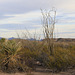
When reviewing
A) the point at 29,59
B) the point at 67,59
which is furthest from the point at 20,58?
the point at 67,59

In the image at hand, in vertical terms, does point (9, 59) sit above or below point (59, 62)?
above

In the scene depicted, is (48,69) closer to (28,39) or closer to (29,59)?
(29,59)

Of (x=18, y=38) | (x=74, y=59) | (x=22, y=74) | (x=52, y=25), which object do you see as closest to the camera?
(x=22, y=74)

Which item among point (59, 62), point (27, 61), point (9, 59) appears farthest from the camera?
point (27, 61)

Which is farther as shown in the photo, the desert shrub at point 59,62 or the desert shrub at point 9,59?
the desert shrub at point 9,59

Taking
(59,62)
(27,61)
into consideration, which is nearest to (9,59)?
(27,61)

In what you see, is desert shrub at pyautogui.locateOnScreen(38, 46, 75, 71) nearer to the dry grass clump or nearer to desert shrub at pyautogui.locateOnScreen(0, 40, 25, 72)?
the dry grass clump

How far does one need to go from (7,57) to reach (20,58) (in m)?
0.74

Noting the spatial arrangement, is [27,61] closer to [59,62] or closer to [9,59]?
[9,59]

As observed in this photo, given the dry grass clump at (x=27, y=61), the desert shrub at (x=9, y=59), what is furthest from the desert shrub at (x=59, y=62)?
the desert shrub at (x=9, y=59)

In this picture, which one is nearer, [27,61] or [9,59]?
[9,59]

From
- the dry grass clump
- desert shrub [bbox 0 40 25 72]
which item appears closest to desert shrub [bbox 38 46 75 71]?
the dry grass clump

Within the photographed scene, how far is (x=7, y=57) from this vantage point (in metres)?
6.88

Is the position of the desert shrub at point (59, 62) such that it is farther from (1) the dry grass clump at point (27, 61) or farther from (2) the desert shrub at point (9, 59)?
(2) the desert shrub at point (9, 59)
